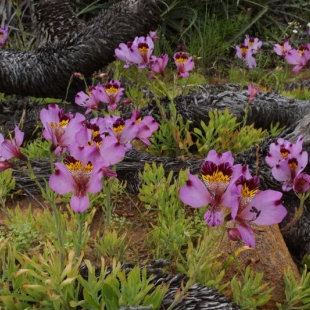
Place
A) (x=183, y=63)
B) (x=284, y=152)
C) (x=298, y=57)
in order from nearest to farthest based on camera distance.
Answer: (x=284, y=152) → (x=183, y=63) → (x=298, y=57)

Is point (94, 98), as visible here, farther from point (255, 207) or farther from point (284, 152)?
point (255, 207)

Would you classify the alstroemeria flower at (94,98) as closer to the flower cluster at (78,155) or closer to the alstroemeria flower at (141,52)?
the alstroemeria flower at (141,52)

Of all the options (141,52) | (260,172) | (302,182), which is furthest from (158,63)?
(302,182)

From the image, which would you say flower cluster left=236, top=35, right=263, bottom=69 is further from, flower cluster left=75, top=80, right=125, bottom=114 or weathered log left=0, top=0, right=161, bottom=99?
flower cluster left=75, top=80, right=125, bottom=114

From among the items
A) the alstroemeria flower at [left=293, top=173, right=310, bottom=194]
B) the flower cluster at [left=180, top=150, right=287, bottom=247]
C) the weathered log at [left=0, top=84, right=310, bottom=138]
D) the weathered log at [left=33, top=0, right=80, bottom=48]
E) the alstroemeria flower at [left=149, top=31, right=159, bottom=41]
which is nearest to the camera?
the flower cluster at [left=180, top=150, right=287, bottom=247]

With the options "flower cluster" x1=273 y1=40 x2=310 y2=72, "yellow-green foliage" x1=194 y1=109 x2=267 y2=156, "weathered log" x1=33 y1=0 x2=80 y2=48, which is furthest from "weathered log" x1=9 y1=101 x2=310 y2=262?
"weathered log" x1=33 y1=0 x2=80 y2=48

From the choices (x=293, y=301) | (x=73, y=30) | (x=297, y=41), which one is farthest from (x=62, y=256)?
(x=297, y=41)

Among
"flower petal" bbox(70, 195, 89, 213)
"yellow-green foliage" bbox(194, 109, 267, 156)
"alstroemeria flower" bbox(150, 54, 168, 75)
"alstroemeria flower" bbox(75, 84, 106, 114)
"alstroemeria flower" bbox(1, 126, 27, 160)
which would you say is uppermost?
"alstroemeria flower" bbox(1, 126, 27, 160)

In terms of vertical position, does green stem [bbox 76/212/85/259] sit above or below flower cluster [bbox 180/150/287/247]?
below
